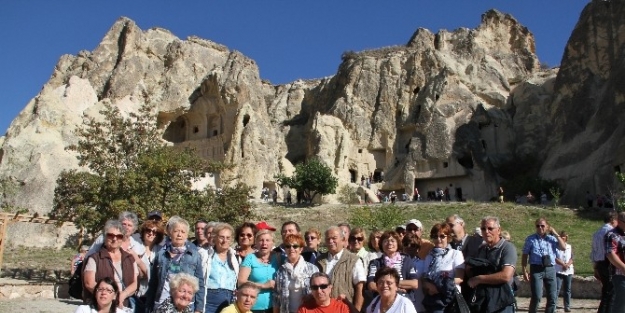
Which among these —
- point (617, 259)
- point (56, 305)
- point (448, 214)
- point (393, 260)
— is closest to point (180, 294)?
point (393, 260)

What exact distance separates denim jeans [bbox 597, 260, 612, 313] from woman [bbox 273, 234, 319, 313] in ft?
11.4

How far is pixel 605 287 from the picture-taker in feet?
23.2

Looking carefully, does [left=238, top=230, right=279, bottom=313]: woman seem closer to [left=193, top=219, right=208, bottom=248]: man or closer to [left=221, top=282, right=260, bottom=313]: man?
[left=221, top=282, right=260, bottom=313]: man

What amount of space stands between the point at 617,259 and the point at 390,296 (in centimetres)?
303

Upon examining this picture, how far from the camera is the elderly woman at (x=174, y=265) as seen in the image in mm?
5797

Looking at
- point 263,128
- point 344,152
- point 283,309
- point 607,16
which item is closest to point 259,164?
point 263,128

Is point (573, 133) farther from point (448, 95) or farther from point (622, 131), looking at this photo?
point (448, 95)

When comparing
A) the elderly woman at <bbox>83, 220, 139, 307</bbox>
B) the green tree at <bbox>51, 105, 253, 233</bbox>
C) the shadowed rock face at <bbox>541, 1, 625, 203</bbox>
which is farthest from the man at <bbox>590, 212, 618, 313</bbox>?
the shadowed rock face at <bbox>541, 1, 625, 203</bbox>

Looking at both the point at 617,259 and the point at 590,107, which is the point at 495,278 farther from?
the point at 590,107

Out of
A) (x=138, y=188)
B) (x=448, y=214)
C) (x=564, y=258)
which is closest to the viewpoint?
(x=564, y=258)

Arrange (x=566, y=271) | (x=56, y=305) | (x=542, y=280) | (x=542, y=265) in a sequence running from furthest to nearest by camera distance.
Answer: (x=56, y=305), (x=566, y=271), (x=542, y=280), (x=542, y=265)

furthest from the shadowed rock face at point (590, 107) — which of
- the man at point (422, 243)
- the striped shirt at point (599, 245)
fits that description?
the man at point (422, 243)

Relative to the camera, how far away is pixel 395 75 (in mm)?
49500

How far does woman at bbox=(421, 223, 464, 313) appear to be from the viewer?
5.66 meters
